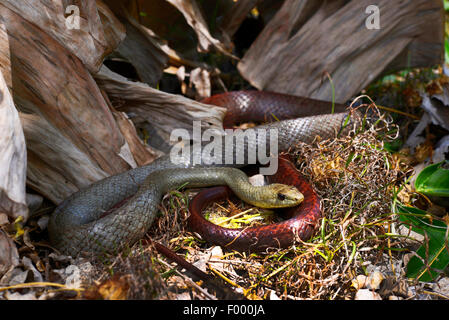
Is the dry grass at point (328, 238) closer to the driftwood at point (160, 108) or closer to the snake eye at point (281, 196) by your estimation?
the snake eye at point (281, 196)

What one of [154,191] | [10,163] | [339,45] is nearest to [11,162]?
[10,163]

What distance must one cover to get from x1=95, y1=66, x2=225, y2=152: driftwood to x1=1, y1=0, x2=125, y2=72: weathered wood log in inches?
23.5

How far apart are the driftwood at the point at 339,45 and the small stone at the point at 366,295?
3253 millimetres

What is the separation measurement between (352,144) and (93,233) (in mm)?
2641

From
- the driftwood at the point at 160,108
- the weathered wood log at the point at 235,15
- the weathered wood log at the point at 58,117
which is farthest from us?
the weathered wood log at the point at 235,15

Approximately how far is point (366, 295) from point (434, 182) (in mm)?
A: 1615

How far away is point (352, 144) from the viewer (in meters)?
3.90

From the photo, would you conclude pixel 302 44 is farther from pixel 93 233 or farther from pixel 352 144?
pixel 93 233

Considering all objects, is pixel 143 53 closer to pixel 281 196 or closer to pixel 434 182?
pixel 281 196

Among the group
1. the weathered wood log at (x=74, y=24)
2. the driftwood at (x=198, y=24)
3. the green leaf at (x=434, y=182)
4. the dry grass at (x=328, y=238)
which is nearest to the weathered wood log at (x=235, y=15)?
the driftwood at (x=198, y=24)

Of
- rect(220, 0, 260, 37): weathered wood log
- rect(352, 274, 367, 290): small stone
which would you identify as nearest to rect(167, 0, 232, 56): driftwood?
rect(220, 0, 260, 37): weathered wood log

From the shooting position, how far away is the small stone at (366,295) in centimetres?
275

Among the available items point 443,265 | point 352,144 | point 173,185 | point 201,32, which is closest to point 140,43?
point 201,32

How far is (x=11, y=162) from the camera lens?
275 centimetres
